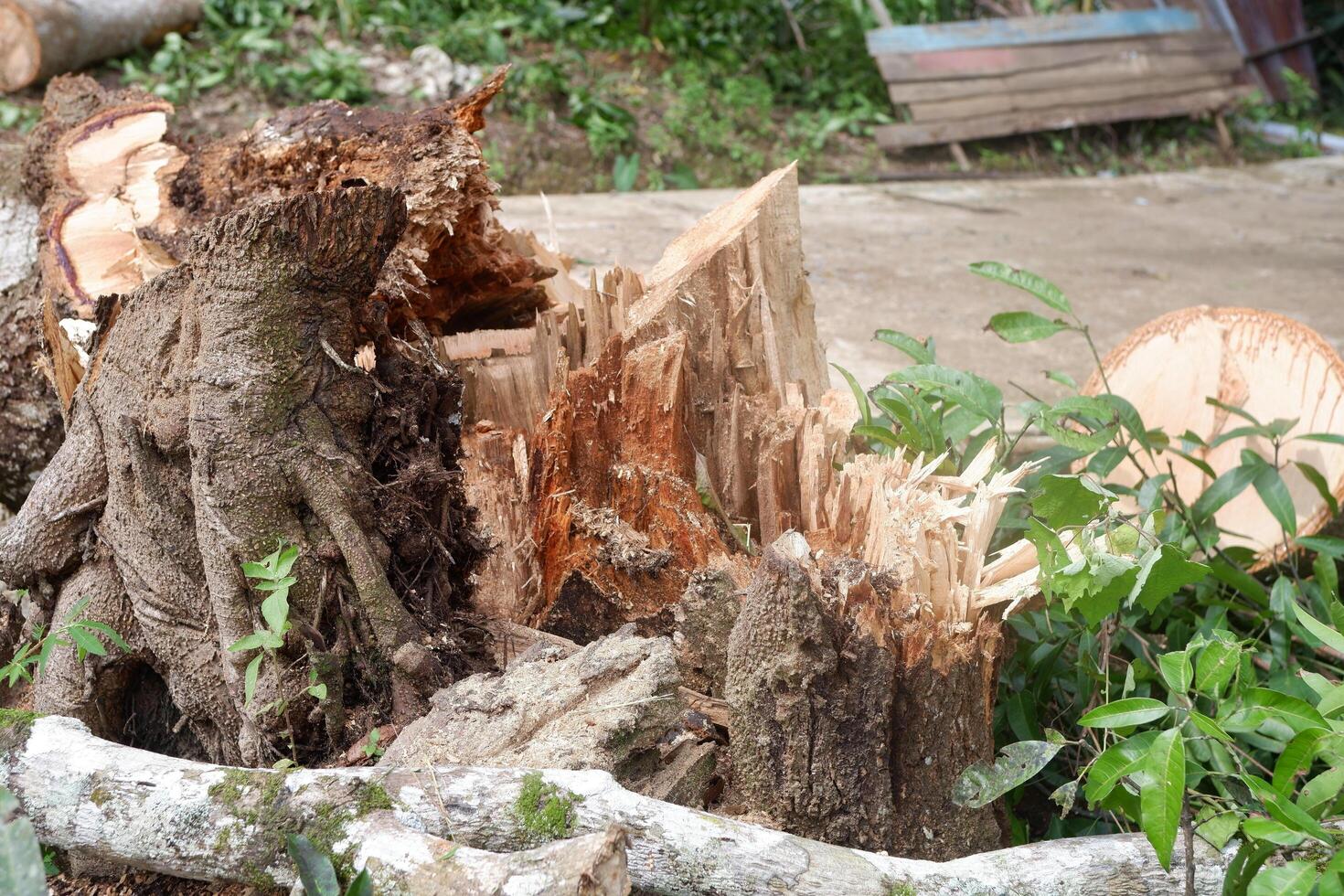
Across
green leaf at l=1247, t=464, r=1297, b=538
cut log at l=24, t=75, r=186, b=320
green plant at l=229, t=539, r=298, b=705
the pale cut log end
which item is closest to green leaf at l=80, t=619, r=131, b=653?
green plant at l=229, t=539, r=298, b=705

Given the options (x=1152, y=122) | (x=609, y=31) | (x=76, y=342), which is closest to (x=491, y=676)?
(x=76, y=342)

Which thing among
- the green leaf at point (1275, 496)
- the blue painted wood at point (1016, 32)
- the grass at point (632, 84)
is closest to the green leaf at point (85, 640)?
the green leaf at point (1275, 496)

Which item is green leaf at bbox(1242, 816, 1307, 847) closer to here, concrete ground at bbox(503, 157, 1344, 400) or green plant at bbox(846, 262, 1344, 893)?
green plant at bbox(846, 262, 1344, 893)

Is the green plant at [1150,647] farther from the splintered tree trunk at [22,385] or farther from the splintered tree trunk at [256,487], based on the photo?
the splintered tree trunk at [22,385]

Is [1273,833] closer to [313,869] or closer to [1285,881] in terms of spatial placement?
[1285,881]

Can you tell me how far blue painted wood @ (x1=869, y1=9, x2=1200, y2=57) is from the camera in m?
8.12

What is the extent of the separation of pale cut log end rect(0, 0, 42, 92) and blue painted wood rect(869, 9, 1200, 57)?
17.4 feet

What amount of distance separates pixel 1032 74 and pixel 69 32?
20.6ft

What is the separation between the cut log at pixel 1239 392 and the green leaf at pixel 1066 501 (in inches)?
50.6

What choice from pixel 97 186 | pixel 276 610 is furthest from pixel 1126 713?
pixel 97 186

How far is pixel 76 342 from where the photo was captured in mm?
2209

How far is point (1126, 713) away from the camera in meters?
1.49

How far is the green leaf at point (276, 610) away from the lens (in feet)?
5.12

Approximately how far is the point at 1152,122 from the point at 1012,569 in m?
8.13
